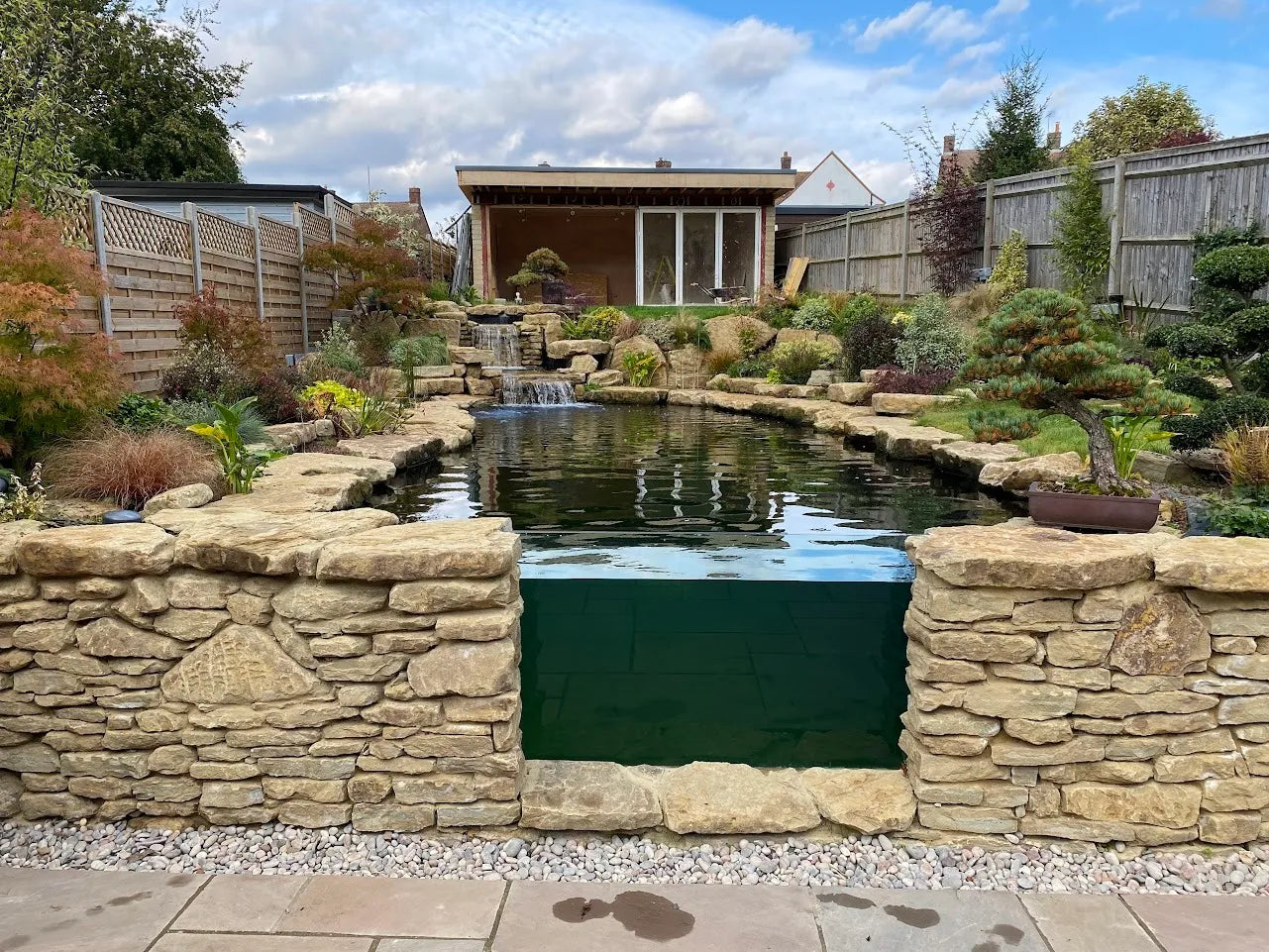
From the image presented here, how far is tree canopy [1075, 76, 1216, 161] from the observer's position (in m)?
19.7

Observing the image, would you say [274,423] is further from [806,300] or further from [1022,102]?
[1022,102]

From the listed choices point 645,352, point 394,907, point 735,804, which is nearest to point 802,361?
point 645,352

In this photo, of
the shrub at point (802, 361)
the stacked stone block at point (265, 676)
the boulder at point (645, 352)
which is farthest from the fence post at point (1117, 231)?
the stacked stone block at point (265, 676)

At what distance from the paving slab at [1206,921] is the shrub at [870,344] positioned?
1081cm

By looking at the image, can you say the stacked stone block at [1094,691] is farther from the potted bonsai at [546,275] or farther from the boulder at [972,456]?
the potted bonsai at [546,275]

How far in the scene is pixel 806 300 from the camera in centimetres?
1695

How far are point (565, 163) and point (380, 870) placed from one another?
743 inches

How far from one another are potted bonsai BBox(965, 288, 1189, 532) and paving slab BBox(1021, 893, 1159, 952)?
224 cm

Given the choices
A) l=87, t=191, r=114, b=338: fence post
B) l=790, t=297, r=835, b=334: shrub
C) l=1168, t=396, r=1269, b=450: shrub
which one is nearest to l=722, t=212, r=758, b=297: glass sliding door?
l=790, t=297, r=835, b=334: shrub

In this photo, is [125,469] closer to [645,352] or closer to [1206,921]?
[1206,921]

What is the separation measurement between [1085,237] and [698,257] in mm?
10628

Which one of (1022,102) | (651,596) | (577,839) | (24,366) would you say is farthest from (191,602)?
(1022,102)

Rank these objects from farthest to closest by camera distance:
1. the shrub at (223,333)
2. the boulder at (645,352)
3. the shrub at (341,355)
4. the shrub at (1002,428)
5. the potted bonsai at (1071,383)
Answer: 1. the boulder at (645,352)
2. the shrub at (341,355)
3. the shrub at (223,333)
4. the shrub at (1002,428)
5. the potted bonsai at (1071,383)

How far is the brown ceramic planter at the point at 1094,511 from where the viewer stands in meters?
4.21
